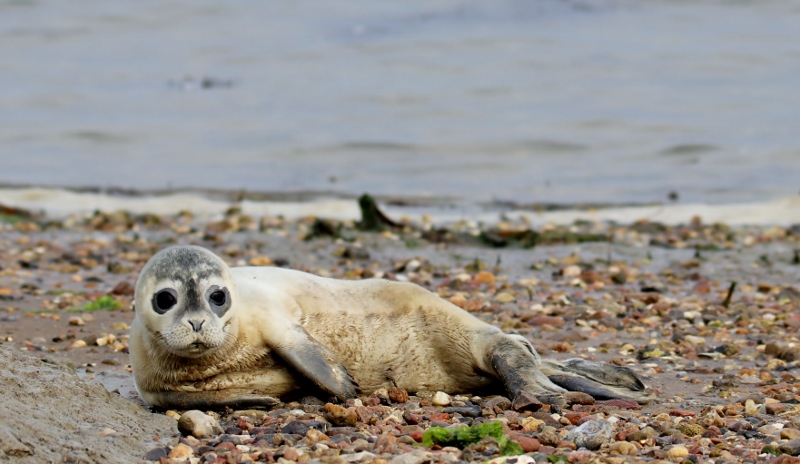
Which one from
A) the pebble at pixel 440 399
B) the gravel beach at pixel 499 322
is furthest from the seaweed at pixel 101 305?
the pebble at pixel 440 399

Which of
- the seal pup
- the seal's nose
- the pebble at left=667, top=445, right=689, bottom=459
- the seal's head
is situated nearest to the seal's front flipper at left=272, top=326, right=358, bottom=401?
the seal pup

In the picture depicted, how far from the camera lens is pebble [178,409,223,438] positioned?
3.86m

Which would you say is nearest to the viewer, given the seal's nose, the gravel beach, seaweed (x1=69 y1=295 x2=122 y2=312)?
the gravel beach

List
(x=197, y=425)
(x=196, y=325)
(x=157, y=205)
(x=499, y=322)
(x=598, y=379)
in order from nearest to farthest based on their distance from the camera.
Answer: (x=197, y=425) → (x=196, y=325) → (x=598, y=379) → (x=499, y=322) → (x=157, y=205)

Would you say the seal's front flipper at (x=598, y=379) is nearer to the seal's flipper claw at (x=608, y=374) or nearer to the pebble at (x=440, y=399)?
the seal's flipper claw at (x=608, y=374)

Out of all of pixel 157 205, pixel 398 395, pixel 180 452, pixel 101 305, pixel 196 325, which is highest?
pixel 196 325

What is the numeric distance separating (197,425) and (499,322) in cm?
266

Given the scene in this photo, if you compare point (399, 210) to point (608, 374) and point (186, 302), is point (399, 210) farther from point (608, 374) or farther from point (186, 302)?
point (186, 302)

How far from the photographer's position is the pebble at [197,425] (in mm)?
3861

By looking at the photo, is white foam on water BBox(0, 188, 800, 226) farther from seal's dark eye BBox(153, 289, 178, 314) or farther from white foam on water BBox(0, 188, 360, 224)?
seal's dark eye BBox(153, 289, 178, 314)

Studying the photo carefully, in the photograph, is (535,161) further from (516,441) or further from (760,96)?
(516,441)

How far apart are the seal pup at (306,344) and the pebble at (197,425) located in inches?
13.9

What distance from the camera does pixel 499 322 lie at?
20.4 feet

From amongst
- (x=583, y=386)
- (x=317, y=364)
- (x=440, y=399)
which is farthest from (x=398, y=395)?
(x=583, y=386)
